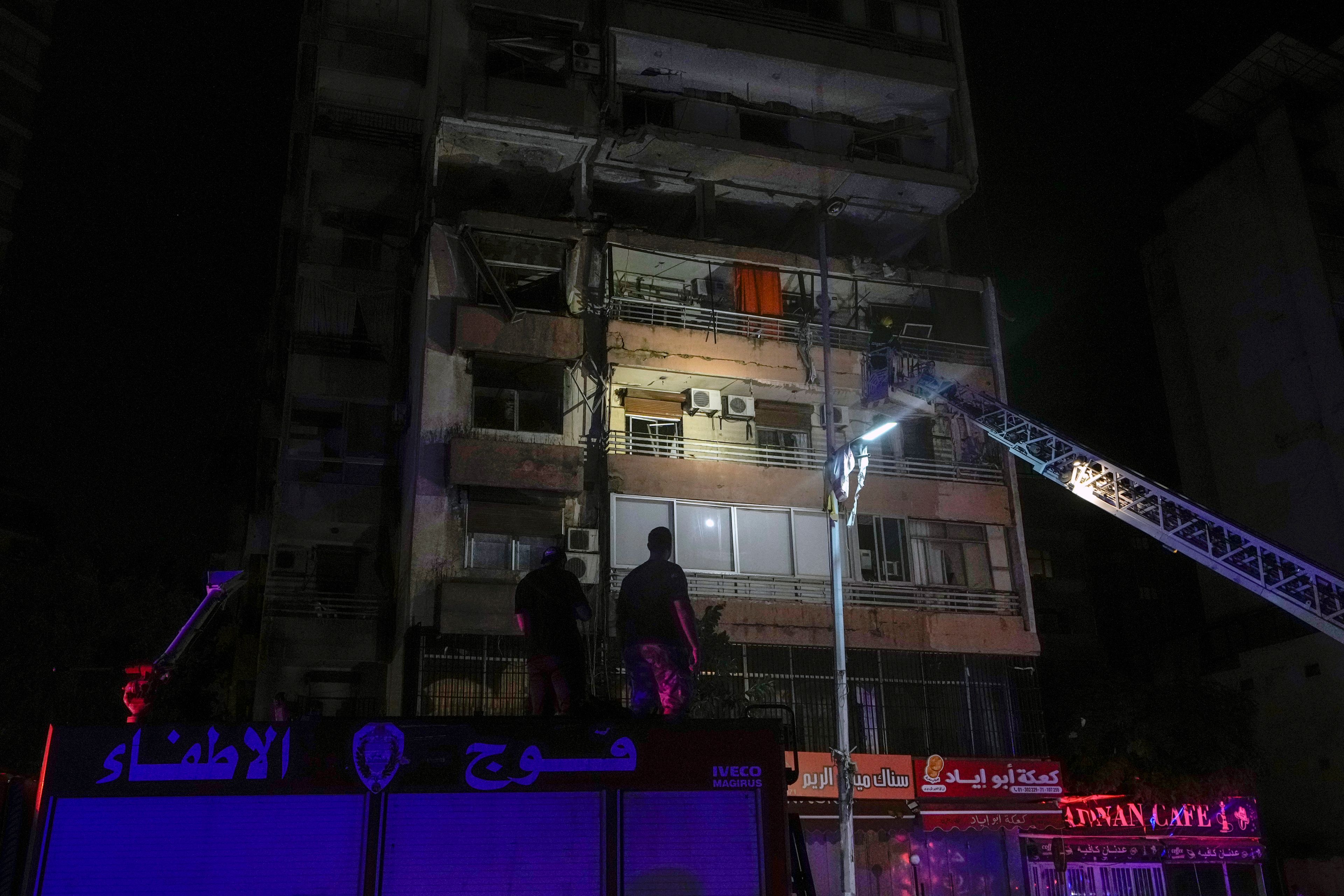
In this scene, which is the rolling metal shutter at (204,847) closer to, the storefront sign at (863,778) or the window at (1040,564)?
the storefront sign at (863,778)

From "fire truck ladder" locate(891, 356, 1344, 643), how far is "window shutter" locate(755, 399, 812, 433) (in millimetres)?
4614

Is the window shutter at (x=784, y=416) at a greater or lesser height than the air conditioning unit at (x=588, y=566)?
greater

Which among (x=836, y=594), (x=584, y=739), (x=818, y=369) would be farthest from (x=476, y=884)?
(x=818, y=369)

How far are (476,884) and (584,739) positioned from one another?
1029mm

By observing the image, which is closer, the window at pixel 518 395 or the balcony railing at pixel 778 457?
the window at pixel 518 395

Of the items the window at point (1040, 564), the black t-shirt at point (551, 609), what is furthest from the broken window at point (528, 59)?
the window at point (1040, 564)

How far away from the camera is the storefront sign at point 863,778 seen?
2527cm

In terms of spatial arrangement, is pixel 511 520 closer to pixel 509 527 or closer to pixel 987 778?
pixel 509 527

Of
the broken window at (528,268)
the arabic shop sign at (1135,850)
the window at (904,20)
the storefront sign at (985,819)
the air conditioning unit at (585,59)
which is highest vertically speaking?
the window at (904,20)

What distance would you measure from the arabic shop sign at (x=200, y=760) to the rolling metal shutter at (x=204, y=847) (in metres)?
0.13

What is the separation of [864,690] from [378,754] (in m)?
22.6

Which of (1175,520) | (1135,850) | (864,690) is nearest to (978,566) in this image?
(864,690)

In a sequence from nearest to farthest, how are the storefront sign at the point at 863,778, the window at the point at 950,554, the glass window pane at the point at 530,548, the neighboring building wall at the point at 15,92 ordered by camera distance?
the storefront sign at the point at 863,778
the glass window pane at the point at 530,548
the window at the point at 950,554
the neighboring building wall at the point at 15,92

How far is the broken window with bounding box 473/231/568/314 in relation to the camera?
2886 centimetres
